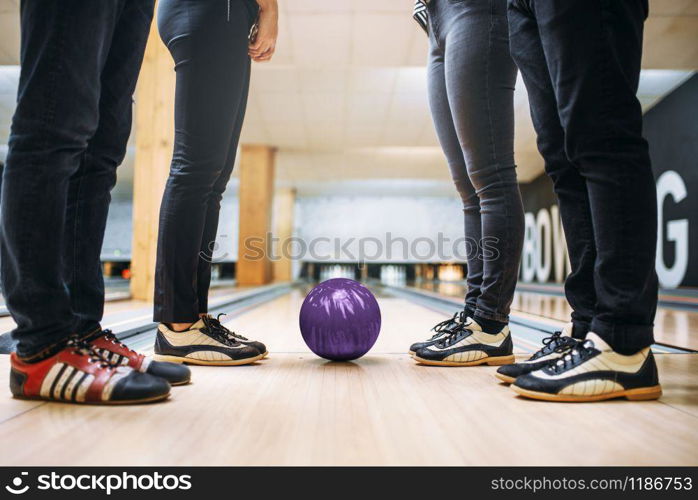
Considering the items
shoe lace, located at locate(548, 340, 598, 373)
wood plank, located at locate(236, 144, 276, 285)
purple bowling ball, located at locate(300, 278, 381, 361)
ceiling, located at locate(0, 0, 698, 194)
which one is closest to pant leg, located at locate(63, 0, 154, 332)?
purple bowling ball, located at locate(300, 278, 381, 361)

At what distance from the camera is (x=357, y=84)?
14.4 ft

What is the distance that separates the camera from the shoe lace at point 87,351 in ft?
2.27

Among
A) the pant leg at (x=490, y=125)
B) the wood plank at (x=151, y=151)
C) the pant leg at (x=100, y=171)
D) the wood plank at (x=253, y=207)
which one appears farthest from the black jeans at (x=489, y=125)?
the wood plank at (x=253, y=207)

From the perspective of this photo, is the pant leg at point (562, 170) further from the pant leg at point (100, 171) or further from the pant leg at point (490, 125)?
the pant leg at point (100, 171)

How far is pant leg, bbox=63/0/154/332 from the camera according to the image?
2.55 ft

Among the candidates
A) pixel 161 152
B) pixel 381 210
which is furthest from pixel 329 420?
pixel 381 210

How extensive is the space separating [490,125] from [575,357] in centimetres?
50

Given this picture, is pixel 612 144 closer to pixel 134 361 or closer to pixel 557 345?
pixel 557 345

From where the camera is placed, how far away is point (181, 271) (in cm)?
96

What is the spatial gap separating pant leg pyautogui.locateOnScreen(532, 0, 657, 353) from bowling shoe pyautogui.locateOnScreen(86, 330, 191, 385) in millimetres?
644

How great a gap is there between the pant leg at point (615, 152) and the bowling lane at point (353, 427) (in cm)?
14

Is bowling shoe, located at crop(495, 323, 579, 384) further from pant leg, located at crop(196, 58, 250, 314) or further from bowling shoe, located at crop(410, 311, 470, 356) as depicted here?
pant leg, located at crop(196, 58, 250, 314)

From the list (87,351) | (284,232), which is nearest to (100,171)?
(87,351)
